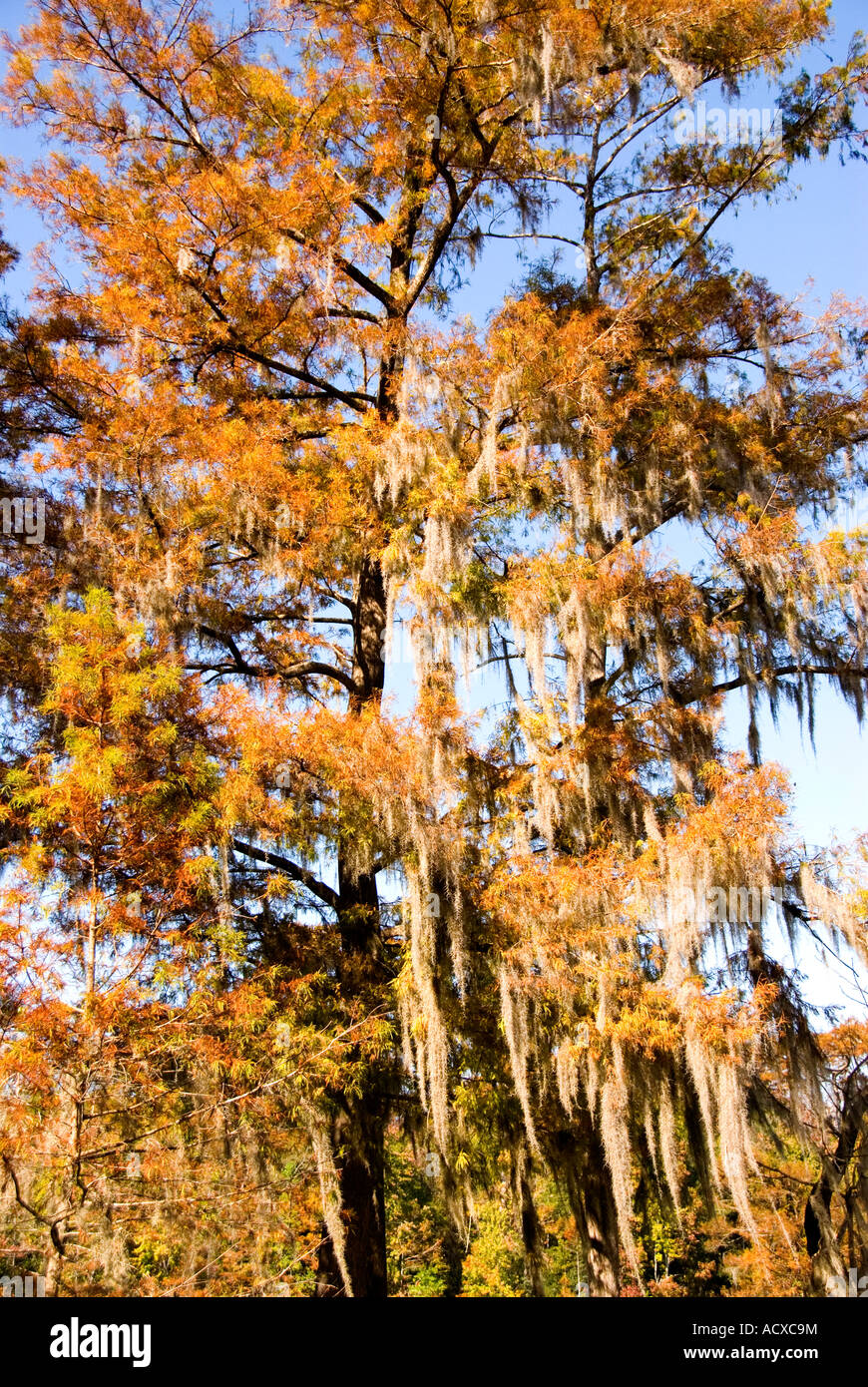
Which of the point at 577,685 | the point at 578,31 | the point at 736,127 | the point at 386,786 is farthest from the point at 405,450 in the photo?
the point at 736,127

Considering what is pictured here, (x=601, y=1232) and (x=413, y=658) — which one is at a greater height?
(x=413, y=658)

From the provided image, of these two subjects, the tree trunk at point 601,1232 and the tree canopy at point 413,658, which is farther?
the tree trunk at point 601,1232

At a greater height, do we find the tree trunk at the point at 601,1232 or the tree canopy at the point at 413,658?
the tree canopy at the point at 413,658

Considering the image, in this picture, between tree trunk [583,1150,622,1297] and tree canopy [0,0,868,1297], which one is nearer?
tree canopy [0,0,868,1297]

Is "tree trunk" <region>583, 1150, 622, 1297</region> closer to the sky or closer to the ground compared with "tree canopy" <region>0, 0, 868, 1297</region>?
closer to the ground
